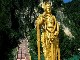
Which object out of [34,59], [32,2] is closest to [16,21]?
[32,2]

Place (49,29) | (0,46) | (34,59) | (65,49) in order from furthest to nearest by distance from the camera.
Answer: (65,49)
(0,46)
(34,59)
(49,29)

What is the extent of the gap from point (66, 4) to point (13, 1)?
8840 mm

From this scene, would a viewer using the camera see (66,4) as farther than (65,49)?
Yes

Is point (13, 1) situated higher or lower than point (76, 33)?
higher

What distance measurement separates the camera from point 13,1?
23.4 meters

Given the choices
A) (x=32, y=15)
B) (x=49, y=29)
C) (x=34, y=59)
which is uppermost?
(x=32, y=15)

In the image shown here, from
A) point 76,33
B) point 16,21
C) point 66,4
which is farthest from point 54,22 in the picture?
point 66,4

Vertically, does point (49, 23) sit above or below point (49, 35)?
above

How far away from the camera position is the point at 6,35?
19453 millimetres

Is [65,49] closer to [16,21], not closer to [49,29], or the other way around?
[16,21]

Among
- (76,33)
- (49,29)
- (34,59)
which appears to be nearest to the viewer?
(49,29)

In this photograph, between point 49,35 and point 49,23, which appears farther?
point 49,23

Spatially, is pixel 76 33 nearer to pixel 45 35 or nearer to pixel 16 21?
pixel 16 21

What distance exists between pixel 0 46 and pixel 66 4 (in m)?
13.5
